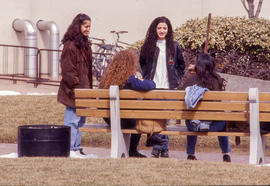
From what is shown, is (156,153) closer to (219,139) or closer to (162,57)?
(219,139)

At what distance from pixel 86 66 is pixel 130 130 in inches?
47.6

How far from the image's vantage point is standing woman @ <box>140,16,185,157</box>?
9359 mm

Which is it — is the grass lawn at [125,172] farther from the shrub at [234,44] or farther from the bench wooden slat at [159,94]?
the shrub at [234,44]

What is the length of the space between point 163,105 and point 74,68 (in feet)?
4.56

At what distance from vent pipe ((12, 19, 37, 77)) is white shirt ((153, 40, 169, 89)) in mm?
9844

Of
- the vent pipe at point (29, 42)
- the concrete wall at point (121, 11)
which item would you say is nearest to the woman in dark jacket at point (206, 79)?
the vent pipe at point (29, 42)

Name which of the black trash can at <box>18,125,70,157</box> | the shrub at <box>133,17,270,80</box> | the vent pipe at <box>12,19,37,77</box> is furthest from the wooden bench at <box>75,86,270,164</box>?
the vent pipe at <box>12,19,37,77</box>

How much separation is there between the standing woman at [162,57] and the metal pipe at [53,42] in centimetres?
993

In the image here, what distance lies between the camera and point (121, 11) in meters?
20.6

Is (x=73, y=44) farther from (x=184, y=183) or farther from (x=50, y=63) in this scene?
(x=50, y=63)

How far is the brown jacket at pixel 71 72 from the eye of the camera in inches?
369

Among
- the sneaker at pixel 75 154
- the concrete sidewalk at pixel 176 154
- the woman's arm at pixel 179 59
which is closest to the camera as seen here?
the sneaker at pixel 75 154

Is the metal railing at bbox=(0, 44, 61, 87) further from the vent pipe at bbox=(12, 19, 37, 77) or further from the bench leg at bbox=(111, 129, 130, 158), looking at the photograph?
the bench leg at bbox=(111, 129, 130, 158)

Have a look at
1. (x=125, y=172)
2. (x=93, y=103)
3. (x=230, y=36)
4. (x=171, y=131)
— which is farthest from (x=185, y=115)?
(x=230, y=36)
